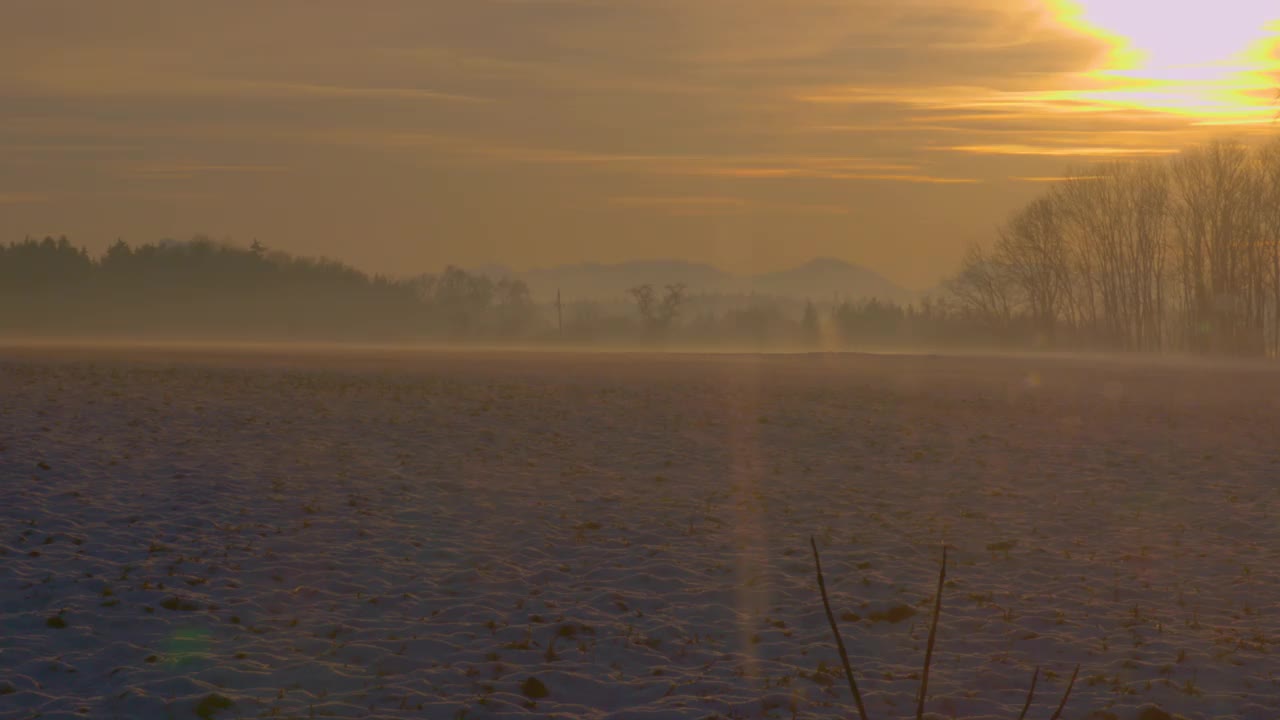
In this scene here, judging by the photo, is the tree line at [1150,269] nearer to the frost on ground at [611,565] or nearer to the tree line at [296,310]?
the tree line at [296,310]

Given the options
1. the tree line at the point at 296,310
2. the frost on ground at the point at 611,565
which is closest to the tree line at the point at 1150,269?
the tree line at the point at 296,310

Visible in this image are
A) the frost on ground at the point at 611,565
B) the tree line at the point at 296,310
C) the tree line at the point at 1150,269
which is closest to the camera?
the frost on ground at the point at 611,565

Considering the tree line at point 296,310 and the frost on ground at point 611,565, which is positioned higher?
the tree line at point 296,310

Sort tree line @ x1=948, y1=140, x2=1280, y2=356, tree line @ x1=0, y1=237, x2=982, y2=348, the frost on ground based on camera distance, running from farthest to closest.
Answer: tree line @ x1=0, y1=237, x2=982, y2=348 → tree line @ x1=948, y1=140, x2=1280, y2=356 → the frost on ground

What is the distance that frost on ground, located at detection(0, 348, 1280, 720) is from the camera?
9164 millimetres

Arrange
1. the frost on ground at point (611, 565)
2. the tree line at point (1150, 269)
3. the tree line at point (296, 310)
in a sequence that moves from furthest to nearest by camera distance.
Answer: the tree line at point (296, 310) < the tree line at point (1150, 269) < the frost on ground at point (611, 565)

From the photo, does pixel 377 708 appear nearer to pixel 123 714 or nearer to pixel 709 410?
pixel 123 714

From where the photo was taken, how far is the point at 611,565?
525 inches

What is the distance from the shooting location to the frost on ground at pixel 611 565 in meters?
9.16

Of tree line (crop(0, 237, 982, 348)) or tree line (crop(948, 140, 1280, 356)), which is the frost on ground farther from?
tree line (crop(0, 237, 982, 348))

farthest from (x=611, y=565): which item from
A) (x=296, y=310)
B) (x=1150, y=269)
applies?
(x=296, y=310)

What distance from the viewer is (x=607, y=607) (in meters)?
11.5

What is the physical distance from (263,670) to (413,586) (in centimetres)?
292

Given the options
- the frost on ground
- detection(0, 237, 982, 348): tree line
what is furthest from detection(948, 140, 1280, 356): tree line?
the frost on ground
